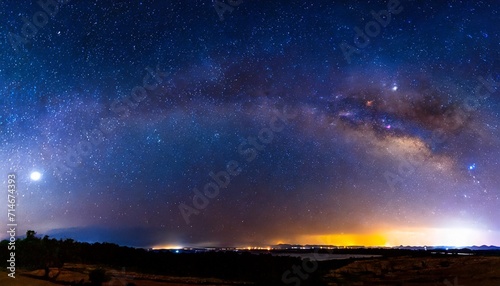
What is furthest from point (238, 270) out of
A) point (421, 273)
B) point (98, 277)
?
point (421, 273)

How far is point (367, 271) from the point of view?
2903 centimetres

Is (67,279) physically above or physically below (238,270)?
above

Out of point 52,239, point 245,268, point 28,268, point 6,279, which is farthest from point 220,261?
point 6,279

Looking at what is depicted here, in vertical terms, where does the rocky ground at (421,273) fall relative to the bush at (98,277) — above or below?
below

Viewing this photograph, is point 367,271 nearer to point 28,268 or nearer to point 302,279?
point 302,279

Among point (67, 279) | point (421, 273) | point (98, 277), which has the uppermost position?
point (98, 277)

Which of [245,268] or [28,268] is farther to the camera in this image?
[245,268]

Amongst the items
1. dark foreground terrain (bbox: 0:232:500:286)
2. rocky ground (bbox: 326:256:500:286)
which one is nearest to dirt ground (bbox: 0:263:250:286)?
dark foreground terrain (bbox: 0:232:500:286)

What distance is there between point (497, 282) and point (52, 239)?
1470 inches

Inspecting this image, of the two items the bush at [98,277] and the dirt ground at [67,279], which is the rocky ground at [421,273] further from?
the bush at [98,277]

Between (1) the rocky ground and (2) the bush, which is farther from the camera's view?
(2) the bush

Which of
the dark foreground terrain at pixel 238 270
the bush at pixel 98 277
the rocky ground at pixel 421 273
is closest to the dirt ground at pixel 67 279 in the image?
the dark foreground terrain at pixel 238 270

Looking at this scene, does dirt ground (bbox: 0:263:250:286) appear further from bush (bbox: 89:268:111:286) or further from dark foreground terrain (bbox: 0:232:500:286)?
bush (bbox: 89:268:111:286)

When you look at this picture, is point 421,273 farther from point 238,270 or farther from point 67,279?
point 67,279
